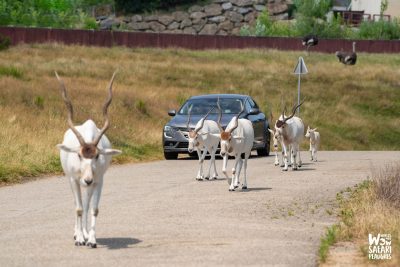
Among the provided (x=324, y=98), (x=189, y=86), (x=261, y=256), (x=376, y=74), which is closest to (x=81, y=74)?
(x=189, y=86)

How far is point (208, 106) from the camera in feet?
101

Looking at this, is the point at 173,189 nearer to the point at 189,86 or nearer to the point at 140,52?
the point at 189,86

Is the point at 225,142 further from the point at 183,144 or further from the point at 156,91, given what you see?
the point at 156,91

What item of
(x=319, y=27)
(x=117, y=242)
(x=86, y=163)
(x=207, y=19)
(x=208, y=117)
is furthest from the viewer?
(x=207, y=19)

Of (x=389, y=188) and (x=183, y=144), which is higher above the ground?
(x=389, y=188)

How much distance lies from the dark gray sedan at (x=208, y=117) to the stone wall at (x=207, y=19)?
84.5 metres

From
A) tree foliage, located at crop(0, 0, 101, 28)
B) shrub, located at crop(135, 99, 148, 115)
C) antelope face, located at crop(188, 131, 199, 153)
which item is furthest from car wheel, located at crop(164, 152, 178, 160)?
tree foliage, located at crop(0, 0, 101, 28)

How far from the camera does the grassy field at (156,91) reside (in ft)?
104

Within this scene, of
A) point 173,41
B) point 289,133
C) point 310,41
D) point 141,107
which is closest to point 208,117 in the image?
point 289,133

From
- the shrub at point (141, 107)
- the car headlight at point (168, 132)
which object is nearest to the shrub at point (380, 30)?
the shrub at point (141, 107)

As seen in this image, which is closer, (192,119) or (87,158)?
(87,158)

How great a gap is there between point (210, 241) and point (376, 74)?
5557 centimetres

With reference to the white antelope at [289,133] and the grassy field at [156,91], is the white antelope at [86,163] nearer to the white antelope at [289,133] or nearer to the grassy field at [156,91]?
the grassy field at [156,91]

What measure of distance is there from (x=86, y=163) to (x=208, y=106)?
18.2 meters
